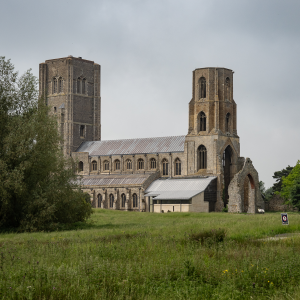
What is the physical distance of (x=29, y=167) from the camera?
3070 centimetres

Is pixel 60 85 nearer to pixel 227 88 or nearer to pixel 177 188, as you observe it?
pixel 227 88

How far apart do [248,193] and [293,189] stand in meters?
6.83

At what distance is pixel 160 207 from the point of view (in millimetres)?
69688

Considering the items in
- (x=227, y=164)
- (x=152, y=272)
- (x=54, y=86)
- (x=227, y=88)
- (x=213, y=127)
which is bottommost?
(x=152, y=272)

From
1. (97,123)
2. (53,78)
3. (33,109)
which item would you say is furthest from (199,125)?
(33,109)

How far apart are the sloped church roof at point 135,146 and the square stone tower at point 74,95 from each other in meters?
2.93

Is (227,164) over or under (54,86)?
under

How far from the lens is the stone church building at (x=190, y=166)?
71.0 m

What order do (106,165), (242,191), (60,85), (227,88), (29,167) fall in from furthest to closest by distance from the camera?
(60,85)
(106,165)
(227,88)
(242,191)
(29,167)

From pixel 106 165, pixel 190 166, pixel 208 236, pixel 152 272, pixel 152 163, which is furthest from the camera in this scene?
pixel 106 165

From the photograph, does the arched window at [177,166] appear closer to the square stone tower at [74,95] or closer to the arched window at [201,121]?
the arched window at [201,121]

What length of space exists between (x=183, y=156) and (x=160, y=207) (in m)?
11.5

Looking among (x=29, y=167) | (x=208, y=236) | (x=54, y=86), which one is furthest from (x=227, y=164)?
(x=208, y=236)

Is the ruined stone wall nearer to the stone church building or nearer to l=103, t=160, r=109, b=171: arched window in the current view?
the stone church building
